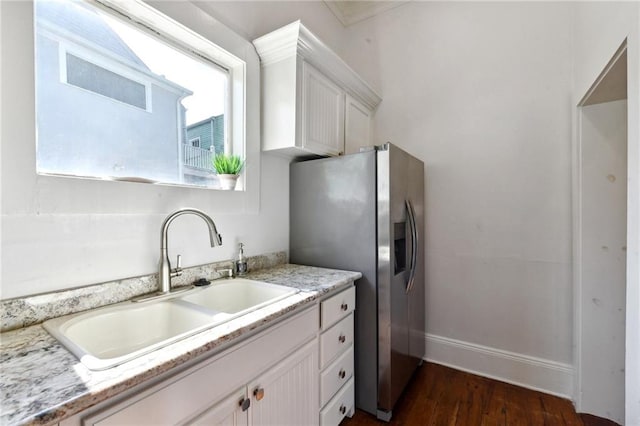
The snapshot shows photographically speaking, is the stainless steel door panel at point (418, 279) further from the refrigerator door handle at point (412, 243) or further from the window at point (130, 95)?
the window at point (130, 95)

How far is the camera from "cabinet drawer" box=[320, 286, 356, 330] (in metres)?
1.42

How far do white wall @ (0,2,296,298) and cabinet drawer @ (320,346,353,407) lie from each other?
837 mm

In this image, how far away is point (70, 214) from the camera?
1.08 meters

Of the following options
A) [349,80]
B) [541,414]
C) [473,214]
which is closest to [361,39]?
[349,80]

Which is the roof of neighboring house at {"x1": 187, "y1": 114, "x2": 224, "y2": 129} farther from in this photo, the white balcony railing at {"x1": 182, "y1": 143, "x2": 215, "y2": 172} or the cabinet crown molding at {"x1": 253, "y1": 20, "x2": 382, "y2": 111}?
the cabinet crown molding at {"x1": 253, "y1": 20, "x2": 382, "y2": 111}

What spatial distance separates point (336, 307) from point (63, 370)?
3.57 ft

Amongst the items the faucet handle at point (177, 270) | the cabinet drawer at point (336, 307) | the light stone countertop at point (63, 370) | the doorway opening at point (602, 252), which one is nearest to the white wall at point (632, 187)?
the doorway opening at point (602, 252)

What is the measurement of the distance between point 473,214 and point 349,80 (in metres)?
1.41

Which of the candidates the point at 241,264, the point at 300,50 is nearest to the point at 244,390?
the point at 241,264

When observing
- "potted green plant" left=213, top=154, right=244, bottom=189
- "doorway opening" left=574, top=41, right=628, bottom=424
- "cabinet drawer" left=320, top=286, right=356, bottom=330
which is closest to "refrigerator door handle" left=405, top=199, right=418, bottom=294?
"cabinet drawer" left=320, top=286, right=356, bottom=330

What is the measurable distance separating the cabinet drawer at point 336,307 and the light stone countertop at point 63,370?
39 cm

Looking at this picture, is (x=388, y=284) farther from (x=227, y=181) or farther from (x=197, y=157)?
(x=197, y=157)

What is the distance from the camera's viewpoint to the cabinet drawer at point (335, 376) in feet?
4.70

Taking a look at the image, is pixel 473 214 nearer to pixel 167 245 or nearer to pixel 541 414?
pixel 541 414
